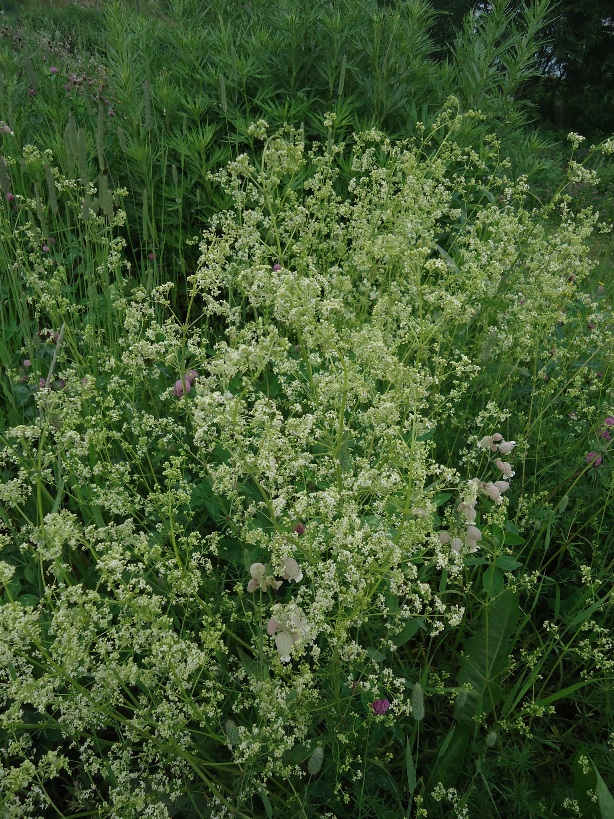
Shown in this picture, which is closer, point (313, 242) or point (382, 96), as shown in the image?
point (313, 242)

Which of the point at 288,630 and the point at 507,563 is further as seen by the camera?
the point at 507,563

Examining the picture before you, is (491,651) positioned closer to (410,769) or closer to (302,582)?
(410,769)

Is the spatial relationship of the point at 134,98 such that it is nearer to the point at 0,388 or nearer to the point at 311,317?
the point at 0,388

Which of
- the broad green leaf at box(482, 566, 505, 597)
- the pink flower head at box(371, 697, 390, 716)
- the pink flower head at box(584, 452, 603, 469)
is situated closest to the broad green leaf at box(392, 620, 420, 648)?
the pink flower head at box(371, 697, 390, 716)

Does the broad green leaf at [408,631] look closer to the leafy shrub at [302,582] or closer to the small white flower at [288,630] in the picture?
the leafy shrub at [302,582]

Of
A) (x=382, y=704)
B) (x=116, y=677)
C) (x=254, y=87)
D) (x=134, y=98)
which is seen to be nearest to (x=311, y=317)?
(x=116, y=677)

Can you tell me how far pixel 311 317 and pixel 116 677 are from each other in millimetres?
961

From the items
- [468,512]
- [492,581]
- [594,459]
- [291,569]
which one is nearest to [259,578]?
[291,569]

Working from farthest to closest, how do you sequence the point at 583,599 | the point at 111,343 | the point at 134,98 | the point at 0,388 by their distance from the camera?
the point at 134,98 < the point at 0,388 < the point at 111,343 < the point at 583,599

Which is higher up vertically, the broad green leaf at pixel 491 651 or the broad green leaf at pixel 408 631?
the broad green leaf at pixel 408 631

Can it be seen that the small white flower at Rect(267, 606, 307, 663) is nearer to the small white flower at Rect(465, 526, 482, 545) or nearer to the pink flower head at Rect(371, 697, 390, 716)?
the pink flower head at Rect(371, 697, 390, 716)

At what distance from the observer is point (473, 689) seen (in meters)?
1.87

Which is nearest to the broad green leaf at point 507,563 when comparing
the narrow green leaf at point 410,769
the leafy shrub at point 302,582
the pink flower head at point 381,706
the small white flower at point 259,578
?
the leafy shrub at point 302,582

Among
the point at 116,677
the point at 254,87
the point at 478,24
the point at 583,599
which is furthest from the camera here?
the point at 478,24
